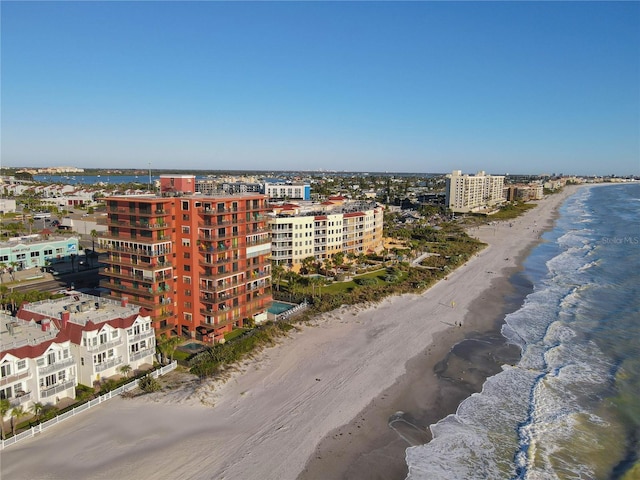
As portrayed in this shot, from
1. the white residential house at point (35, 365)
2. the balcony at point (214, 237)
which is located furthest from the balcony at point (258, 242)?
the white residential house at point (35, 365)

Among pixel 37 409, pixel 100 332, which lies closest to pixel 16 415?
pixel 37 409

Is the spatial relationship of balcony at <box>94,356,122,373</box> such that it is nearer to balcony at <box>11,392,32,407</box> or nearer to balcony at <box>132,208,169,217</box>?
balcony at <box>11,392,32,407</box>

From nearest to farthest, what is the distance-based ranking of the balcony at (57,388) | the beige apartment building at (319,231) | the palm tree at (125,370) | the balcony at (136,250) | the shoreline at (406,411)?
the shoreline at (406,411) < the balcony at (57,388) < the palm tree at (125,370) < the balcony at (136,250) < the beige apartment building at (319,231)

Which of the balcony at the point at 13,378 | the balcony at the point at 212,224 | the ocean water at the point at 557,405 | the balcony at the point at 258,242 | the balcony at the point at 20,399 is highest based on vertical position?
the balcony at the point at 212,224

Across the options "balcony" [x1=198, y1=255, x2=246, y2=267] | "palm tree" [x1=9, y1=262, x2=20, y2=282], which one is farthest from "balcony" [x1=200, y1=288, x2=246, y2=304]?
"palm tree" [x1=9, y1=262, x2=20, y2=282]

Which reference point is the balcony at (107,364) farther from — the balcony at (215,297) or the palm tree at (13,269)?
the palm tree at (13,269)

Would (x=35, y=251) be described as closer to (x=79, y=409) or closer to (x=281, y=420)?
(x=79, y=409)
